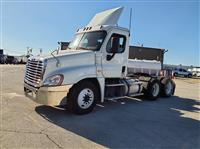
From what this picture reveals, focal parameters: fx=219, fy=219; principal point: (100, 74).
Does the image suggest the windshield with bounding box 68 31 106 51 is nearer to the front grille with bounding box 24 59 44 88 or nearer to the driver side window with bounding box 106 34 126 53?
the driver side window with bounding box 106 34 126 53

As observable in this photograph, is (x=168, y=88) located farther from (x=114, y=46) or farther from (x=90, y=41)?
(x=90, y=41)

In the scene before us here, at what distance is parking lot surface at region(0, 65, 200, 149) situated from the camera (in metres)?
4.42

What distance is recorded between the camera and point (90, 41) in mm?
7305

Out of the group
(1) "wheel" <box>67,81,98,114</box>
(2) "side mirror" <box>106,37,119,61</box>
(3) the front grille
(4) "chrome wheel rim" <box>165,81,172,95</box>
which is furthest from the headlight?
(4) "chrome wheel rim" <box>165,81,172,95</box>

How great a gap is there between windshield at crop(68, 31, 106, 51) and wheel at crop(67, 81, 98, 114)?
4.22 feet

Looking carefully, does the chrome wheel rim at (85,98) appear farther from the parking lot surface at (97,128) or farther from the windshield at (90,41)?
the windshield at (90,41)

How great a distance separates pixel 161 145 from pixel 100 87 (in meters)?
2.92

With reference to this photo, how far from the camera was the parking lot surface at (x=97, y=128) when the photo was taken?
14.5 feet

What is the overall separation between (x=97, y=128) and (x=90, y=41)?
3.13 meters

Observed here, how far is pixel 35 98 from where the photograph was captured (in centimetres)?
609

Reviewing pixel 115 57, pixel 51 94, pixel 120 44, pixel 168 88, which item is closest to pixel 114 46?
pixel 115 57

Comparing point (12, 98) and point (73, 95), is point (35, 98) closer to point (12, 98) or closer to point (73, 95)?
point (73, 95)

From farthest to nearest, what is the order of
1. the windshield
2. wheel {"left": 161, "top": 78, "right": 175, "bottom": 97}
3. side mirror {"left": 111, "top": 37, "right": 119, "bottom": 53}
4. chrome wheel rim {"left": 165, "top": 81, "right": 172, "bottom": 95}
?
1. chrome wheel rim {"left": 165, "top": 81, "right": 172, "bottom": 95}
2. wheel {"left": 161, "top": 78, "right": 175, "bottom": 97}
3. side mirror {"left": 111, "top": 37, "right": 119, "bottom": 53}
4. the windshield

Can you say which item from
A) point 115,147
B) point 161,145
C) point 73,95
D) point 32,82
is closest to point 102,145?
point 115,147
